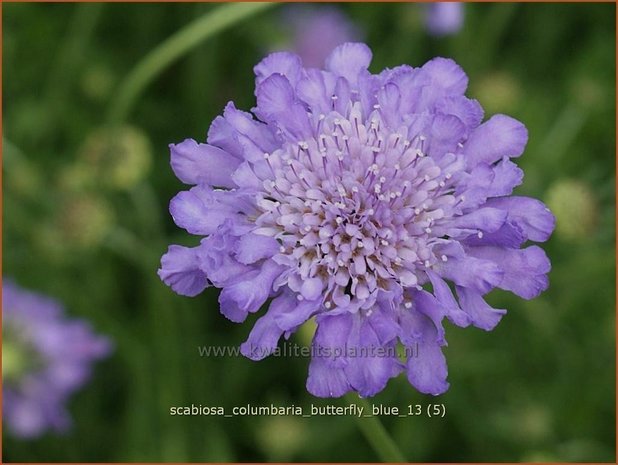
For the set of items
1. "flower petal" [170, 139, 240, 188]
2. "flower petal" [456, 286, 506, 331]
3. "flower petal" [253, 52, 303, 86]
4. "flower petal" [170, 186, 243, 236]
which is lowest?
"flower petal" [456, 286, 506, 331]

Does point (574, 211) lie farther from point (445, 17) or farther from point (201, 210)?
point (201, 210)

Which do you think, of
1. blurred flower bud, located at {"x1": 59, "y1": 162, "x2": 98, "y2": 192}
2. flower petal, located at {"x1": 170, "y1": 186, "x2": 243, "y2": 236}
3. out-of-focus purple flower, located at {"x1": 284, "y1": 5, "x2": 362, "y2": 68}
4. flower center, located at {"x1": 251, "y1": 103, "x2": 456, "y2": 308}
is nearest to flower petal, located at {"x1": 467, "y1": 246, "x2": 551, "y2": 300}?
flower center, located at {"x1": 251, "y1": 103, "x2": 456, "y2": 308}

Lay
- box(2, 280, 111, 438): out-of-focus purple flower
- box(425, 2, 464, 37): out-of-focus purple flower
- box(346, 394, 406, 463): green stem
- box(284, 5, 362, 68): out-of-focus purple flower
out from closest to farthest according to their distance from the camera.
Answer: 1. box(346, 394, 406, 463): green stem
2. box(425, 2, 464, 37): out-of-focus purple flower
3. box(2, 280, 111, 438): out-of-focus purple flower
4. box(284, 5, 362, 68): out-of-focus purple flower

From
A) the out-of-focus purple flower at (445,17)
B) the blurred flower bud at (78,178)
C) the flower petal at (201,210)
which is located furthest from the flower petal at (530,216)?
the blurred flower bud at (78,178)

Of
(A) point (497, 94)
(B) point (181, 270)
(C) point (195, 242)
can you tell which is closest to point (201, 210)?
(B) point (181, 270)

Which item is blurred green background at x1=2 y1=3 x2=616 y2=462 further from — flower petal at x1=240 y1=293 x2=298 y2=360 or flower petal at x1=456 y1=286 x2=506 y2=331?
flower petal at x1=240 y1=293 x2=298 y2=360

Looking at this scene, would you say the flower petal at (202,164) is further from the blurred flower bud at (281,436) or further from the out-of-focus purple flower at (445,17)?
the blurred flower bud at (281,436)

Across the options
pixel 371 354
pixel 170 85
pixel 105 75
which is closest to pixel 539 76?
pixel 170 85

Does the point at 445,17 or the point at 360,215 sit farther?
the point at 445,17

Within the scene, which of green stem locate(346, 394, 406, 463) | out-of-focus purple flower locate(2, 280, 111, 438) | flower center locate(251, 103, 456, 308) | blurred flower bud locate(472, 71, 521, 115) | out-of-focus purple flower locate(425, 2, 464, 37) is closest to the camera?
flower center locate(251, 103, 456, 308)
